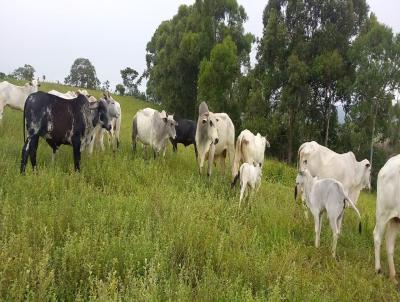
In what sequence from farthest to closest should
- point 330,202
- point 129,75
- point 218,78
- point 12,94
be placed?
point 129,75 → point 218,78 → point 12,94 → point 330,202

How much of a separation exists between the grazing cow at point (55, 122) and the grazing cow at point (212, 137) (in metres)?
3.03

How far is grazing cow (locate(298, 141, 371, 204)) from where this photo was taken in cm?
905

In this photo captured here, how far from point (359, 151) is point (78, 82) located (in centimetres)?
7612

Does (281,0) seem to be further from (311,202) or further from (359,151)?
(311,202)

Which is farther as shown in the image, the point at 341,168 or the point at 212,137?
the point at 212,137

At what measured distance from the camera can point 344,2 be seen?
28.2 m

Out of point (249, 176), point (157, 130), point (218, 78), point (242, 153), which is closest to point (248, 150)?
point (242, 153)

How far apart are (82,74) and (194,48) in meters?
62.6

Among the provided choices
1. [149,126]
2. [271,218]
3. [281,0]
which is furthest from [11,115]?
[281,0]

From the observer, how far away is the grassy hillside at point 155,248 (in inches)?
164

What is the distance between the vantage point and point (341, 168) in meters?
9.09

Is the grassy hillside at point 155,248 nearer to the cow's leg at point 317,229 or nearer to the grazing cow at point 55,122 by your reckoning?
the cow's leg at point 317,229

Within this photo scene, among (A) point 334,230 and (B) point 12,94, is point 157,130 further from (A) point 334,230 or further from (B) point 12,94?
(A) point 334,230

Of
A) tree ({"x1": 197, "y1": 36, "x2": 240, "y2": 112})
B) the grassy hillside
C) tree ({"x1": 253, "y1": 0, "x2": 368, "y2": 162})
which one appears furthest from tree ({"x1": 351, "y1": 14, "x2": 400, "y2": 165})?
the grassy hillside
